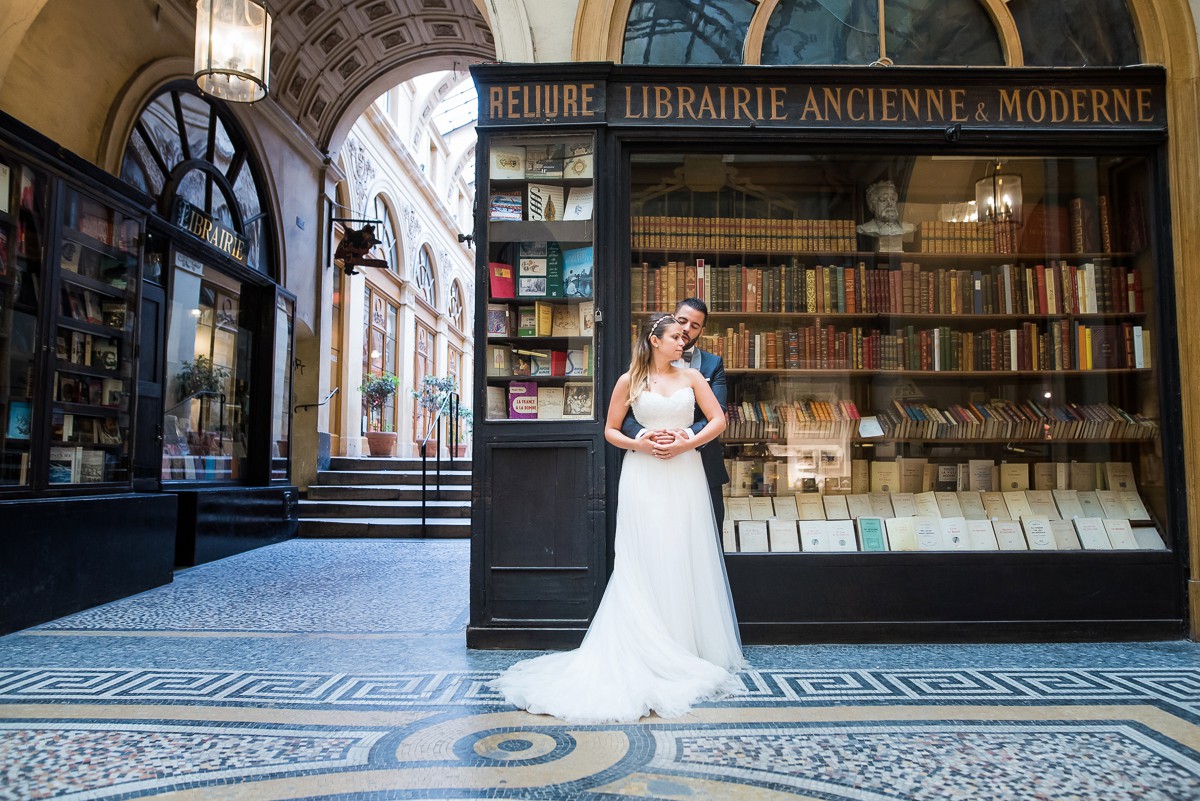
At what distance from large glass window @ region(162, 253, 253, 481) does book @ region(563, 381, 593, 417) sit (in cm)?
456

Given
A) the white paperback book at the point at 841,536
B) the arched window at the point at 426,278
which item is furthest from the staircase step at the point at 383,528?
the arched window at the point at 426,278

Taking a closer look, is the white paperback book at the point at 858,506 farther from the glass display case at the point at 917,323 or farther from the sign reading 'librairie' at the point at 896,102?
the sign reading 'librairie' at the point at 896,102

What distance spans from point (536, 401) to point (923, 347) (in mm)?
2222

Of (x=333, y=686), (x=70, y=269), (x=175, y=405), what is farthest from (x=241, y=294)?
(x=333, y=686)

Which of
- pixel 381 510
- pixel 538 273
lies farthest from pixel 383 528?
pixel 538 273

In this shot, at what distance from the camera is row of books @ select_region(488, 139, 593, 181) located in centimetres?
398

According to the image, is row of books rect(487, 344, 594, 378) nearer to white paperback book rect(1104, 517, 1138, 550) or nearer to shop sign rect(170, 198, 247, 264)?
white paperback book rect(1104, 517, 1138, 550)

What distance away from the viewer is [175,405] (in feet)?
22.7

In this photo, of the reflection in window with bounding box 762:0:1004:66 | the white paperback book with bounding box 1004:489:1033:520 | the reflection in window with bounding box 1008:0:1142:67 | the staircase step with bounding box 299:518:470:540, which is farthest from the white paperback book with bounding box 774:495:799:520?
the staircase step with bounding box 299:518:470:540

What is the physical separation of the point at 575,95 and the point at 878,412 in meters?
2.38

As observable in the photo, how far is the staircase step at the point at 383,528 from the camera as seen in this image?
8.45 m

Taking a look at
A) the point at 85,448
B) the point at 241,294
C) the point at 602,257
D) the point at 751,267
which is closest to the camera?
the point at 602,257

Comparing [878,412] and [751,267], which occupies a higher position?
[751,267]

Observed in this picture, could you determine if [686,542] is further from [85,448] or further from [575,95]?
[85,448]
